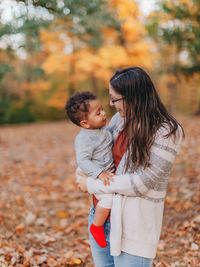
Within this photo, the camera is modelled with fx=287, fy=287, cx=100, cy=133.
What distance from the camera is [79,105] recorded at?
6.48 feet

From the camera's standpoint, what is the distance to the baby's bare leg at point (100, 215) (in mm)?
1841

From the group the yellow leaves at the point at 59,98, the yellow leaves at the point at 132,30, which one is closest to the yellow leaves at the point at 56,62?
the yellow leaves at the point at 132,30

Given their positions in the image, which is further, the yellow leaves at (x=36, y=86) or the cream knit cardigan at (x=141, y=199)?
the yellow leaves at (x=36, y=86)

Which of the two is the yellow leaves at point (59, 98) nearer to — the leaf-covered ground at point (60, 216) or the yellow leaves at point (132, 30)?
the yellow leaves at point (132, 30)

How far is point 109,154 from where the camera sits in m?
1.98

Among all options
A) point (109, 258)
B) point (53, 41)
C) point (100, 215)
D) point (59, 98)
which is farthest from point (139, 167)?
point (59, 98)

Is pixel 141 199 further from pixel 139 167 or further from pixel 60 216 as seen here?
pixel 60 216

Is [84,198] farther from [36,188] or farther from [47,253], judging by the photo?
[47,253]

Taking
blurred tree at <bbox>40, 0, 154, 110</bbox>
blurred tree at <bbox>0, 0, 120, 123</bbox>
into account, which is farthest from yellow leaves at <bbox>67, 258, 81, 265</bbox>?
blurred tree at <bbox>40, 0, 154, 110</bbox>

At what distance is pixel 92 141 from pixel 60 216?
119 inches

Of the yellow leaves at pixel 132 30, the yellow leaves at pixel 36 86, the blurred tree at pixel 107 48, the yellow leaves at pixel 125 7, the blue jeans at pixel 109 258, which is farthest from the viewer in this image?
the yellow leaves at pixel 36 86

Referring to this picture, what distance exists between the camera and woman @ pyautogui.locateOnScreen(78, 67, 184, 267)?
168cm

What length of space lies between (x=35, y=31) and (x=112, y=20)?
7163 mm

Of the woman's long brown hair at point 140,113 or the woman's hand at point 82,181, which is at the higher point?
the woman's long brown hair at point 140,113
